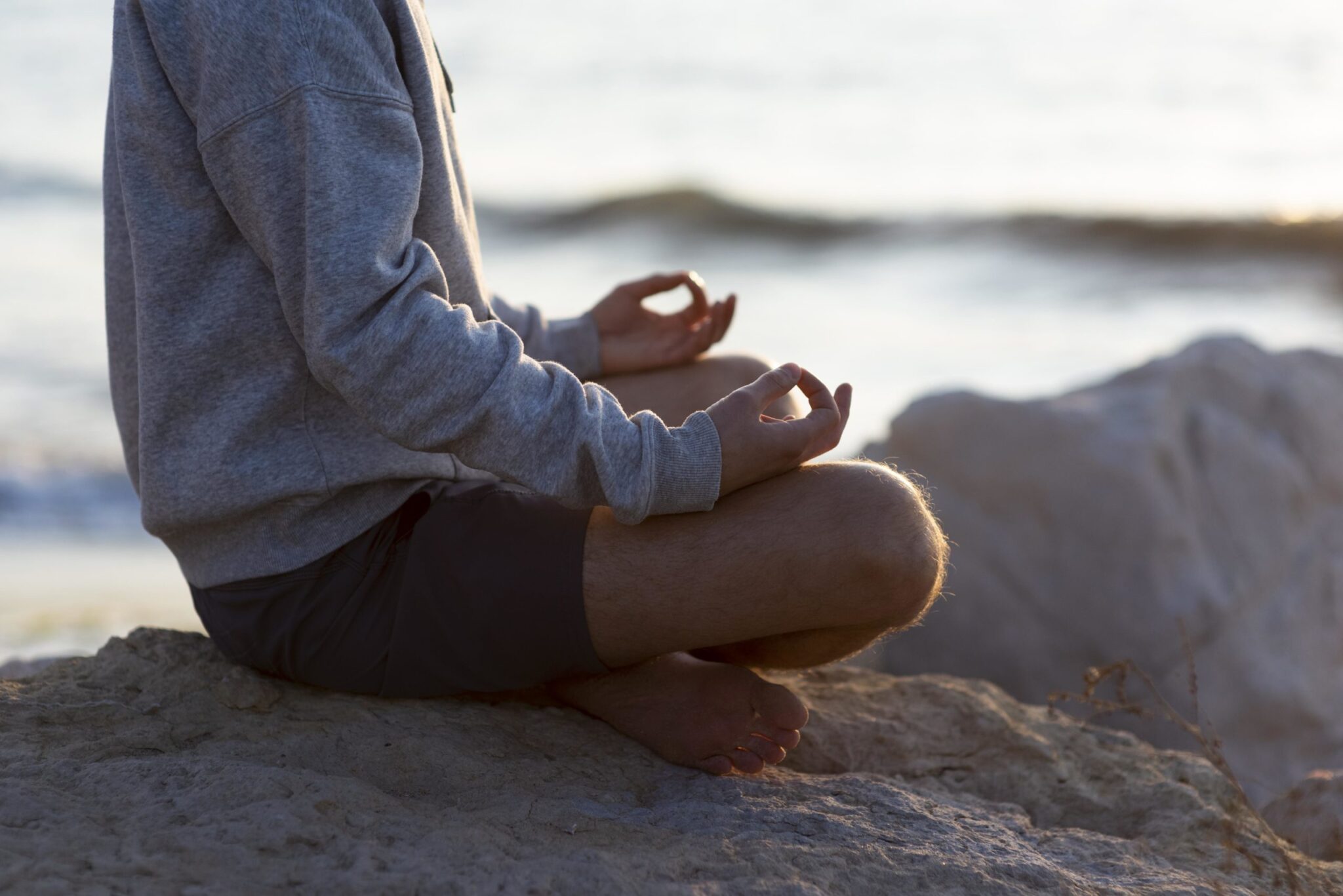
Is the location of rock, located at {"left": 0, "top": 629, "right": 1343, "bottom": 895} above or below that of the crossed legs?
below

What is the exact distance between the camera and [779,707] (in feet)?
6.84

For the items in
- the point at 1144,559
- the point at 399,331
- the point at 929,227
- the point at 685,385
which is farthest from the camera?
the point at 929,227

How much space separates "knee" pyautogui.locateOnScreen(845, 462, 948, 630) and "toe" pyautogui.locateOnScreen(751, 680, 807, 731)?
0.76ft

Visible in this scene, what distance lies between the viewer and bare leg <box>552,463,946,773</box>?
73.6 inches

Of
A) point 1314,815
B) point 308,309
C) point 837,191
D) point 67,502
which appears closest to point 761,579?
point 308,309

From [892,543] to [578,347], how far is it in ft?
3.30

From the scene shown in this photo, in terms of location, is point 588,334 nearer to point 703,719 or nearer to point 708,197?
point 703,719

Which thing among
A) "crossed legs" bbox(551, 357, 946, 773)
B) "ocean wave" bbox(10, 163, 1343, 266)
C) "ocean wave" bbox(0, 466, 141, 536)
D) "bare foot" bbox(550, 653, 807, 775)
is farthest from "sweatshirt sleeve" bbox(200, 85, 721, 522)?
"ocean wave" bbox(10, 163, 1343, 266)

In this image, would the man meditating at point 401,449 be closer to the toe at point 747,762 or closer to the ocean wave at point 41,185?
the toe at point 747,762

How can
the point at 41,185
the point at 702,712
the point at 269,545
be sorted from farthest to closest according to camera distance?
the point at 41,185, the point at 702,712, the point at 269,545

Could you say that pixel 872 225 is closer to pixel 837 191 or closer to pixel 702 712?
pixel 837 191

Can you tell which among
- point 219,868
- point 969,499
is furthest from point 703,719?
point 969,499

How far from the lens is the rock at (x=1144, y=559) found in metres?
3.19

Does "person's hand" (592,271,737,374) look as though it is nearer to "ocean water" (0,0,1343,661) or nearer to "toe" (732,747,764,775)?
"toe" (732,747,764,775)
